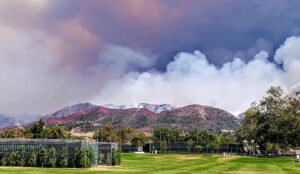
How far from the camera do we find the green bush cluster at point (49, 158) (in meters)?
68.2

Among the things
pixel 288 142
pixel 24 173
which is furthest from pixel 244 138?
pixel 24 173

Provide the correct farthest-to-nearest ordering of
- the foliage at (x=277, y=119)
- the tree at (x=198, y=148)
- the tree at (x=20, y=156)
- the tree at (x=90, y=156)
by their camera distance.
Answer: the tree at (x=198, y=148), the foliage at (x=277, y=119), the tree at (x=20, y=156), the tree at (x=90, y=156)

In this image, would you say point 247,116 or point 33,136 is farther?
point 247,116

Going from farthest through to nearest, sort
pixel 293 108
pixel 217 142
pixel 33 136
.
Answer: pixel 217 142, pixel 33 136, pixel 293 108

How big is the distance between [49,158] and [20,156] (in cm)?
426

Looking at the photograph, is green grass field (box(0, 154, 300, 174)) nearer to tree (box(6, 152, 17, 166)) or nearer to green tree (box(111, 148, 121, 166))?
green tree (box(111, 148, 121, 166))

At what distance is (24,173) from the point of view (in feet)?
162

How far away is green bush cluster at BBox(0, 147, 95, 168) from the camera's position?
6825cm

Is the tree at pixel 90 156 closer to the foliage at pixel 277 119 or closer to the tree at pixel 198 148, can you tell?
the foliage at pixel 277 119

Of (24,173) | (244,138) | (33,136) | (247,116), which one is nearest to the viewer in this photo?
(24,173)

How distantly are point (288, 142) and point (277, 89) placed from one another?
52.3ft

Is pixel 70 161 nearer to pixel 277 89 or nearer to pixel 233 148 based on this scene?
pixel 277 89

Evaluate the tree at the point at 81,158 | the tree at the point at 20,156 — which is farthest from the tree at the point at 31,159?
the tree at the point at 81,158

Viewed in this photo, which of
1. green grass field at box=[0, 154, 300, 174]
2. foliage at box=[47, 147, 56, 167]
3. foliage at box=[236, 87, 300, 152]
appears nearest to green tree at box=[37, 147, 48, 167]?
foliage at box=[47, 147, 56, 167]
